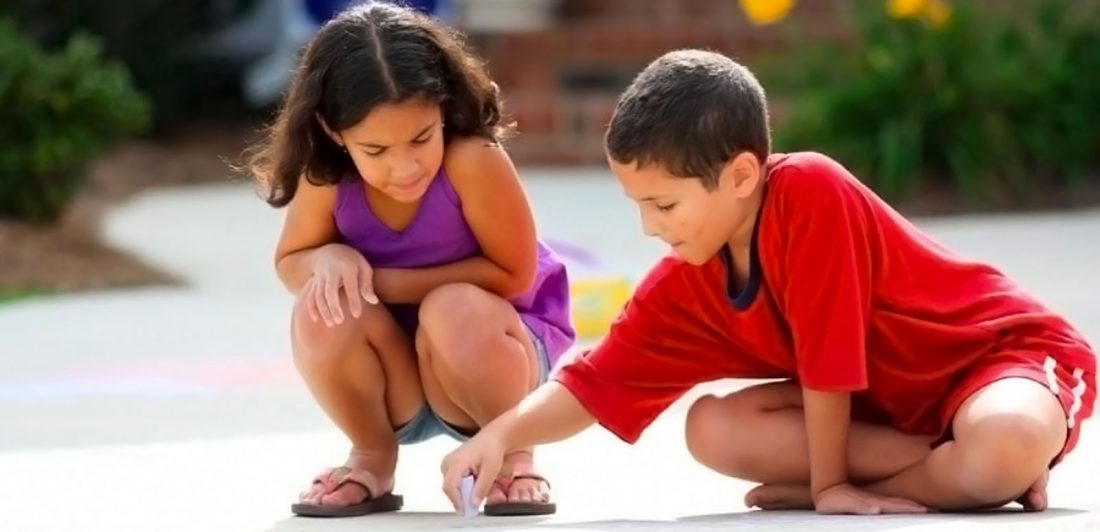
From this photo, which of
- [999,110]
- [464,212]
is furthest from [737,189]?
[999,110]

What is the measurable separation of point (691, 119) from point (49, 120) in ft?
17.6

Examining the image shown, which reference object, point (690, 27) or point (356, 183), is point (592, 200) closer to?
point (690, 27)

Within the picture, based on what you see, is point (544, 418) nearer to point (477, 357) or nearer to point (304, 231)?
point (477, 357)

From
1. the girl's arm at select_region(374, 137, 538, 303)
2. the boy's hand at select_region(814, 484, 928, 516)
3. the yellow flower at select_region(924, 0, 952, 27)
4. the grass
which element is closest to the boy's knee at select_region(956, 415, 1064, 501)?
the boy's hand at select_region(814, 484, 928, 516)

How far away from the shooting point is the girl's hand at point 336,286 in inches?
138

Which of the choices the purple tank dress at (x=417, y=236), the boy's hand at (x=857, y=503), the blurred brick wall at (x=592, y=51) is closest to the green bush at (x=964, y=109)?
the blurred brick wall at (x=592, y=51)

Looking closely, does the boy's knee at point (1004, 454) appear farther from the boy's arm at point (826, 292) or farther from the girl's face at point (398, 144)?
the girl's face at point (398, 144)

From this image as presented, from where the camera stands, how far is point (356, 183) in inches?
144

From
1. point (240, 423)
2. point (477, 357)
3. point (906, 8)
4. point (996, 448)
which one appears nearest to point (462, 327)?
point (477, 357)

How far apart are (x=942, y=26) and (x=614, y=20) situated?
3.23m

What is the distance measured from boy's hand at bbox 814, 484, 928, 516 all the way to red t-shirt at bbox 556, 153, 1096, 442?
0.18m

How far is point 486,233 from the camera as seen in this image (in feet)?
12.0

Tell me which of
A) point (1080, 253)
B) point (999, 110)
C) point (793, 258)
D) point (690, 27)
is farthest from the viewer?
point (690, 27)

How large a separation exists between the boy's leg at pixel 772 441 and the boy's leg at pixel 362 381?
53 centimetres
